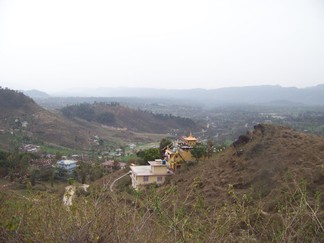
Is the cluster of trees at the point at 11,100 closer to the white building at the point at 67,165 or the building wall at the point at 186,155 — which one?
the white building at the point at 67,165

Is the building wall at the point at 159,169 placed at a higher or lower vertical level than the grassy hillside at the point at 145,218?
lower

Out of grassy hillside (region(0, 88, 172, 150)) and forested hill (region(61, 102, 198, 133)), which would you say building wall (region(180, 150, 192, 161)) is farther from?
forested hill (region(61, 102, 198, 133))

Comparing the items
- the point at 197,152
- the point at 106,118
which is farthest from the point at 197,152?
the point at 106,118

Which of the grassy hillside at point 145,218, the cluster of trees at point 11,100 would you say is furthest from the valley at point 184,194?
the cluster of trees at point 11,100

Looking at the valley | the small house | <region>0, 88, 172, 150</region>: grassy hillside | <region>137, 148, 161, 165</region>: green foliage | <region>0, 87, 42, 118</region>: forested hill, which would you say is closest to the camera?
the valley

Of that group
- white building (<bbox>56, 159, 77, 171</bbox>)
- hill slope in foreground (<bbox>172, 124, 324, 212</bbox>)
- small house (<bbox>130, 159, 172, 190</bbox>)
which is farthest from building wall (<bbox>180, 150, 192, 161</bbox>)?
white building (<bbox>56, 159, 77, 171</bbox>)

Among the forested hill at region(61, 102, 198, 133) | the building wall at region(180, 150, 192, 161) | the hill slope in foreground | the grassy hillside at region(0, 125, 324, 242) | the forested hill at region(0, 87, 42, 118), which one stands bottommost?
the forested hill at region(61, 102, 198, 133)

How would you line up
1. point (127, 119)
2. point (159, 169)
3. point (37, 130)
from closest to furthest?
point (159, 169), point (37, 130), point (127, 119)

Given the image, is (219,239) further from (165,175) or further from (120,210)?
(165,175)

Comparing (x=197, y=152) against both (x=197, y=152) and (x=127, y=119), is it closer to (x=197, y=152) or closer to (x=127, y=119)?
(x=197, y=152)

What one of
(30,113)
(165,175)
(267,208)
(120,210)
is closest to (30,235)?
(120,210)
